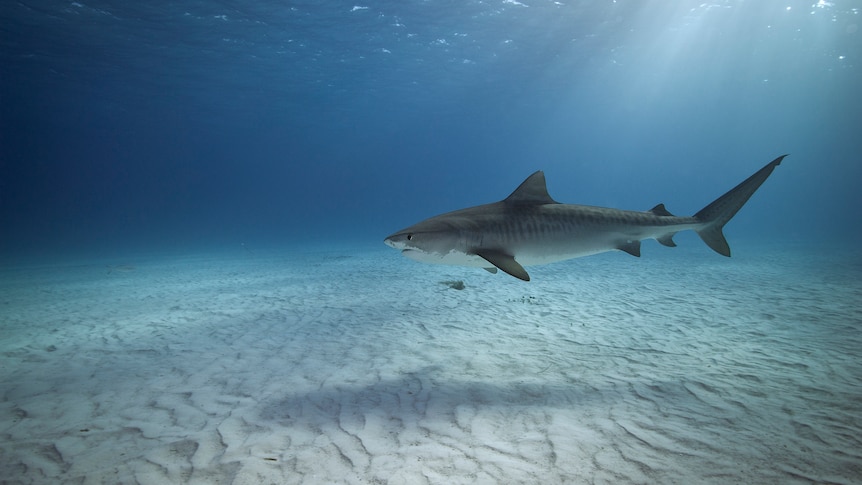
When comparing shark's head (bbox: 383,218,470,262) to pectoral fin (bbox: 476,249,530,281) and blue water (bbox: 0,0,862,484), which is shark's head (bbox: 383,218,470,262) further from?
blue water (bbox: 0,0,862,484)

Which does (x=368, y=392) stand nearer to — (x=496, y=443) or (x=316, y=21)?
(x=496, y=443)

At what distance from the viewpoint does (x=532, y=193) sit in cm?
518

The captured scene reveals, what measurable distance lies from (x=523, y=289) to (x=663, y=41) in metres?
34.1

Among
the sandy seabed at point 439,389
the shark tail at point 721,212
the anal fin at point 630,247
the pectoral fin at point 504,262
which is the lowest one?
the sandy seabed at point 439,389

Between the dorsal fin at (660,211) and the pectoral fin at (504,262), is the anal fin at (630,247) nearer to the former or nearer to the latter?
the dorsal fin at (660,211)

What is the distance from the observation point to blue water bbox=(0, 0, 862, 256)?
25188mm

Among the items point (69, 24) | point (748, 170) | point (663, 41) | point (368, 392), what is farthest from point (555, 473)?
point (748, 170)

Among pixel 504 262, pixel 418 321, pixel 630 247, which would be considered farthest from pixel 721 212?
pixel 418 321

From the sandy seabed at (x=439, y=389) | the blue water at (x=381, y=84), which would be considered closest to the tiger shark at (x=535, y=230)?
the sandy seabed at (x=439, y=389)

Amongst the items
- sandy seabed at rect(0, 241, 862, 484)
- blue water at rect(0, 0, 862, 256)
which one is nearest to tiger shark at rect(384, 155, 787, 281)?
sandy seabed at rect(0, 241, 862, 484)

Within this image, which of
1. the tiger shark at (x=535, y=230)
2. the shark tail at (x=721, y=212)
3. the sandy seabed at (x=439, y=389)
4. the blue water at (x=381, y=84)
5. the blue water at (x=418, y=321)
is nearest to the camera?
the sandy seabed at (x=439, y=389)

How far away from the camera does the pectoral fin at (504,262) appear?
4.03 meters

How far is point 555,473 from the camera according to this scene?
2.77 meters

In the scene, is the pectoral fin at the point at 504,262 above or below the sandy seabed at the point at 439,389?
above
